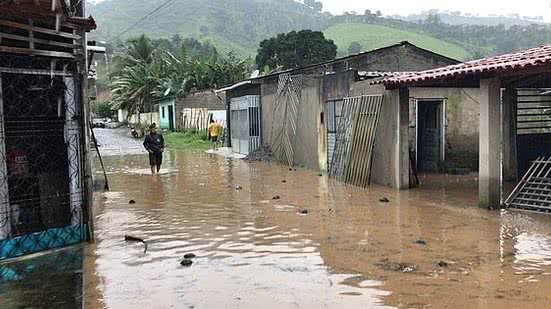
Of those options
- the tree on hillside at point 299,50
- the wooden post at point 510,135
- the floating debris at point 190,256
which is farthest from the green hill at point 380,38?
the floating debris at point 190,256

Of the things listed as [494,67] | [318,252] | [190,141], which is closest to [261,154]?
[190,141]

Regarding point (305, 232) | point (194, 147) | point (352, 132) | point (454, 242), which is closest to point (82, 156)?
point (305, 232)

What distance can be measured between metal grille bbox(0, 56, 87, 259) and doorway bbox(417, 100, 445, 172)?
438 inches

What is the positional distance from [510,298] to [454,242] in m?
2.34

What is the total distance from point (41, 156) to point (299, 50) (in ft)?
114

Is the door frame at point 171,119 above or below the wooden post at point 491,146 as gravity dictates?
above

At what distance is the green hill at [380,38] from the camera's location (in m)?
68.7

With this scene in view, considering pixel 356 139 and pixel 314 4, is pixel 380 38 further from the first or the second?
pixel 356 139

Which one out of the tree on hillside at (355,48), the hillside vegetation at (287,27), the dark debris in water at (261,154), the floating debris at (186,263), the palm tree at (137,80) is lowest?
the floating debris at (186,263)

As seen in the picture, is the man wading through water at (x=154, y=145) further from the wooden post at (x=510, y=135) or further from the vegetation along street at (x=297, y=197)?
the wooden post at (x=510, y=135)

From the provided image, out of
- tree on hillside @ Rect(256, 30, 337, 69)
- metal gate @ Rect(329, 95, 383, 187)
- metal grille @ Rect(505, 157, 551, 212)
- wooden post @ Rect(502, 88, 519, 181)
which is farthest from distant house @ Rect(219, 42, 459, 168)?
tree on hillside @ Rect(256, 30, 337, 69)

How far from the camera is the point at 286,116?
19.7m

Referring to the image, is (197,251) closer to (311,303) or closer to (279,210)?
(311,303)

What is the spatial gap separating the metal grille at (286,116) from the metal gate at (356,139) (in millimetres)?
3612
